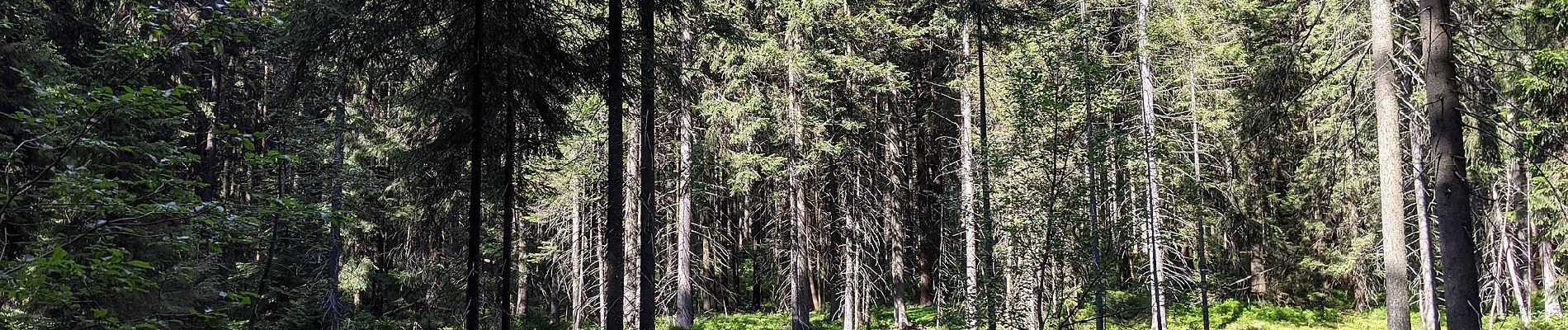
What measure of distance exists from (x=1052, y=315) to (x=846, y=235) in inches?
315

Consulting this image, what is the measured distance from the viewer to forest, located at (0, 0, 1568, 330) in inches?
287

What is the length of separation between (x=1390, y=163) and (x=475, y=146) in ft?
29.7

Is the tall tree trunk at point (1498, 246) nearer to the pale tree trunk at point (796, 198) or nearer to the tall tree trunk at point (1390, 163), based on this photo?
the tall tree trunk at point (1390, 163)

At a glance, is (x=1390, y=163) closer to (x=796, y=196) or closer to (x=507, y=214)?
(x=507, y=214)

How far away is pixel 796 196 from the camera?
15.7m

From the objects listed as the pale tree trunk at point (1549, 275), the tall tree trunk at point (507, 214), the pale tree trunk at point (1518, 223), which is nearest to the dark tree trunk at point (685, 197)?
the tall tree trunk at point (507, 214)

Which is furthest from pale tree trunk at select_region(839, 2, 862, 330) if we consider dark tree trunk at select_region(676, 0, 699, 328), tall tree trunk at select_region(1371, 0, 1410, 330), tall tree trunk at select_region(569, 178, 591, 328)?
tall tree trunk at select_region(1371, 0, 1410, 330)

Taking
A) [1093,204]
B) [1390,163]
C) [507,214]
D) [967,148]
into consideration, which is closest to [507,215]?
[507,214]

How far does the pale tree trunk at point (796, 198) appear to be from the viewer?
1516cm

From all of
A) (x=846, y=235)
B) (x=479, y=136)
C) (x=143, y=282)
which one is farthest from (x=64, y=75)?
(x=846, y=235)

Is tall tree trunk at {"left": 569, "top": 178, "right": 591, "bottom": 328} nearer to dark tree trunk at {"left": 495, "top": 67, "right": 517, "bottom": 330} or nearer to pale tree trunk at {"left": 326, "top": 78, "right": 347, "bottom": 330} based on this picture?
pale tree trunk at {"left": 326, "top": 78, "right": 347, "bottom": 330}

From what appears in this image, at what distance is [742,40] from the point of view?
1073 centimetres

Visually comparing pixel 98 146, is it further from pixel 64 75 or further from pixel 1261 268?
pixel 1261 268

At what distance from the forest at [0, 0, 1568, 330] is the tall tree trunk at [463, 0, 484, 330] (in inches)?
1.4
